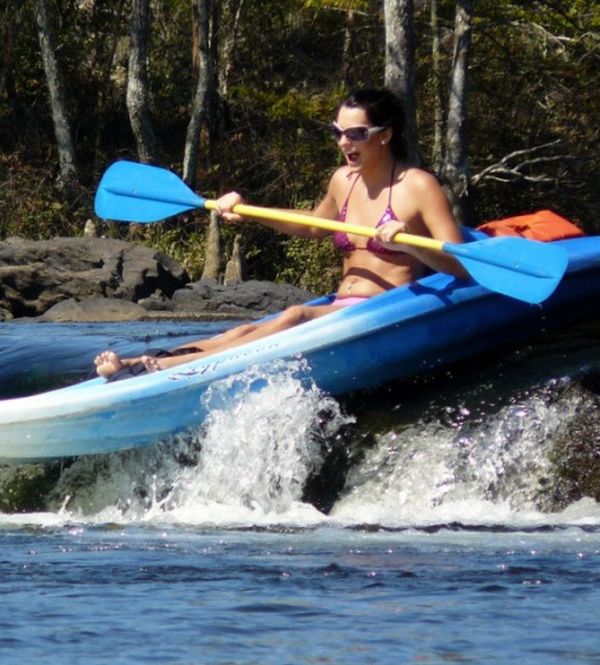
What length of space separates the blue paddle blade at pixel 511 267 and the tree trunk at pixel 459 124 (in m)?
9.99

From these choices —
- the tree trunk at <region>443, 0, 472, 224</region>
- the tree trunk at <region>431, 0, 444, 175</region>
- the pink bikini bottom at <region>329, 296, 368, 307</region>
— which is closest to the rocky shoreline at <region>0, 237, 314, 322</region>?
the tree trunk at <region>443, 0, 472, 224</region>

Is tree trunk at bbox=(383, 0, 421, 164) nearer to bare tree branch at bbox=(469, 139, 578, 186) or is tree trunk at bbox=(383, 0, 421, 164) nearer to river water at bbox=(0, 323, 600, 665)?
bare tree branch at bbox=(469, 139, 578, 186)

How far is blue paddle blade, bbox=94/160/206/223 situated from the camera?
6.69 m

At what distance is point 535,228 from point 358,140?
0.81 metres

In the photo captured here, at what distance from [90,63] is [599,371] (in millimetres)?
18273

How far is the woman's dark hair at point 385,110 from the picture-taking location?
5730 millimetres

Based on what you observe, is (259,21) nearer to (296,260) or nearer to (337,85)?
(337,85)

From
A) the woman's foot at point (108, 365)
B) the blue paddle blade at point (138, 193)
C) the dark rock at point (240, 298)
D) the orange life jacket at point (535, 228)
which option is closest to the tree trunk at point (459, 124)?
the dark rock at point (240, 298)

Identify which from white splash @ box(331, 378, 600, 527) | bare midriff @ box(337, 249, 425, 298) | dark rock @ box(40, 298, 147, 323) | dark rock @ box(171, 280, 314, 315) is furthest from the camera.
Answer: dark rock @ box(171, 280, 314, 315)

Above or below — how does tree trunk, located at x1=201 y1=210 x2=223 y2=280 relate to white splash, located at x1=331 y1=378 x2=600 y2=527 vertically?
above

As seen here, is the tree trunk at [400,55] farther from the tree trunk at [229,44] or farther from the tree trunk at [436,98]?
the tree trunk at [229,44]

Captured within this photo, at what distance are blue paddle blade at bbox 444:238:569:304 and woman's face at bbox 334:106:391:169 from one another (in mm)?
457

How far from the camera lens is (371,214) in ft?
19.3

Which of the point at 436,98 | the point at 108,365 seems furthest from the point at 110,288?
the point at 108,365
